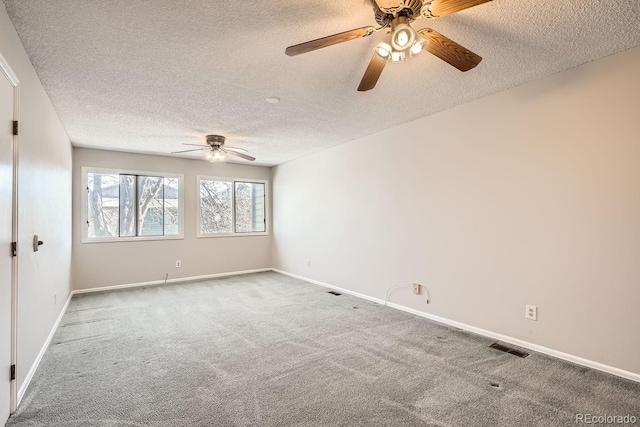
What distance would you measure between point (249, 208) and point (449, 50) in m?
5.68

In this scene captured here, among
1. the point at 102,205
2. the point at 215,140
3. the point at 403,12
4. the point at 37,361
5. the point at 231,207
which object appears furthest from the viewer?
the point at 231,207

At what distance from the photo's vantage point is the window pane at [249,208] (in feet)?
22.2

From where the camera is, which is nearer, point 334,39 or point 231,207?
point 334,39

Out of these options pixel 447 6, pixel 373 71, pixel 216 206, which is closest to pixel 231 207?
pixel 216 206

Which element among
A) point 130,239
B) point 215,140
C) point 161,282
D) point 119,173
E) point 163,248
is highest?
point 215,140

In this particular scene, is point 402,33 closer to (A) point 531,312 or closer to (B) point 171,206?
Answer: (A) point 531,312

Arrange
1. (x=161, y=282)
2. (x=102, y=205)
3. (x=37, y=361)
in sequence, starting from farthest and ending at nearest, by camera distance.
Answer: (x=161, y=282) → (x=102, y=205) → (x=37, y=361)

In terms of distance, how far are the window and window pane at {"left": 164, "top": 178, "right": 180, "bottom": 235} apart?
1.31 ft

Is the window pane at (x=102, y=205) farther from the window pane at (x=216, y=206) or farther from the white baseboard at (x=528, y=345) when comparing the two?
the white baseboard at (x=528, y=345)

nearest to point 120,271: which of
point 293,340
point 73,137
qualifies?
point 73,137

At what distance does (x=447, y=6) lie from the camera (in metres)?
1.52

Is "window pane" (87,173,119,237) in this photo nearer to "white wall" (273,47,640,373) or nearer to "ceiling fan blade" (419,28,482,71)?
"white wall" (273,47,640,373)

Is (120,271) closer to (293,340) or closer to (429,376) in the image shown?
(293,340)

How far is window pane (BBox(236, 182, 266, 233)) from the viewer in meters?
6.76
